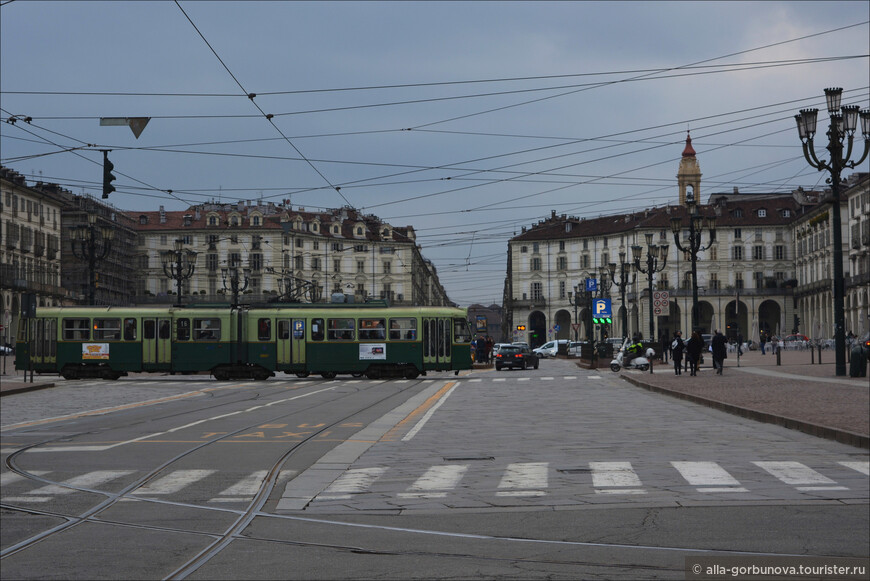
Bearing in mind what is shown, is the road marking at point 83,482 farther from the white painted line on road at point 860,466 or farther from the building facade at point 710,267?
the building facade at point 710,267

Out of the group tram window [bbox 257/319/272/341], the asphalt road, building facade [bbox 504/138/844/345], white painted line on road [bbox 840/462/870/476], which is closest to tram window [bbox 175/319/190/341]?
tram window [bbox 257/319/272/341]

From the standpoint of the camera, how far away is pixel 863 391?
25000 millimetres

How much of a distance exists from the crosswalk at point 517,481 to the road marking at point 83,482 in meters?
0.01

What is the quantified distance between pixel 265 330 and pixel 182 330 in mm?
3214

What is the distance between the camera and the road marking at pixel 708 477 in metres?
11.0

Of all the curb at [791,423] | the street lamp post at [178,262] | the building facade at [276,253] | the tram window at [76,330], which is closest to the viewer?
the curb at [791,423]

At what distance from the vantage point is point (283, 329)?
143 feet

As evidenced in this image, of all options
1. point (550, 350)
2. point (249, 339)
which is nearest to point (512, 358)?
point (249, 339)

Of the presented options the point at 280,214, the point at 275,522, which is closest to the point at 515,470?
the point at 275,522

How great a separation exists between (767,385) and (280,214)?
3766 inches

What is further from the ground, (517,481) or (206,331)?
(206,331)

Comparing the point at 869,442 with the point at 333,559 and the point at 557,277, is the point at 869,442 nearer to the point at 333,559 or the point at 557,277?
the point at 333,559

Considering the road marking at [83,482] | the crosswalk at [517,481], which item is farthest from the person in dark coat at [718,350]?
the road marking at [83,482]

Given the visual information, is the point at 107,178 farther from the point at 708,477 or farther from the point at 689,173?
the point at 689,173
